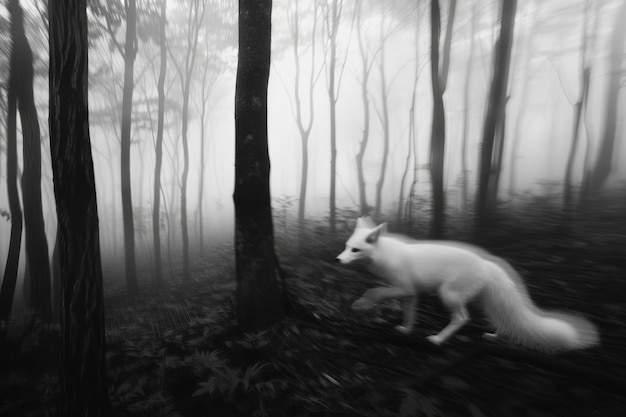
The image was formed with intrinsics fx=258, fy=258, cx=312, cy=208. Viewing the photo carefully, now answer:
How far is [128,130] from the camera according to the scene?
10422 mm

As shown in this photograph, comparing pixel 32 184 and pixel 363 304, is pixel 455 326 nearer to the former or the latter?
pixel 363 304

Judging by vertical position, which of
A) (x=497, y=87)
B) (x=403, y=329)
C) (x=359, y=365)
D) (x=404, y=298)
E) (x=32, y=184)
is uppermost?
(x=497, y=87)

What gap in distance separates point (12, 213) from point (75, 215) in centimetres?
879

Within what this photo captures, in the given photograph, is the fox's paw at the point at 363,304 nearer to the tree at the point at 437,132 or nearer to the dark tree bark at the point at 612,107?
the tree at the point at 437,132

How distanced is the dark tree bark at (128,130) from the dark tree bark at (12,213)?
292cm

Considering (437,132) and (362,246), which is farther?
(437,132)

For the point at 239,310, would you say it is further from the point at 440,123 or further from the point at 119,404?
the point at 440,123

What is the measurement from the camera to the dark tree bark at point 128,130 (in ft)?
32.0

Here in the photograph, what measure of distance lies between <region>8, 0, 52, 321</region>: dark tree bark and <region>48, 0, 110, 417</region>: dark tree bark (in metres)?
7.41

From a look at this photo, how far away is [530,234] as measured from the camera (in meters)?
6.32

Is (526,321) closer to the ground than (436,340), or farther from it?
farther from it

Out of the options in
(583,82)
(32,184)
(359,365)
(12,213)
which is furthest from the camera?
(583,82)

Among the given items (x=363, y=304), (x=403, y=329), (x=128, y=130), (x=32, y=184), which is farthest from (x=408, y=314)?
(x=128, y=130)

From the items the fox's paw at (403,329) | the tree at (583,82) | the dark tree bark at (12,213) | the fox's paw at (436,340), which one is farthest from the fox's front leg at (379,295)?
the tree at (583,82)
